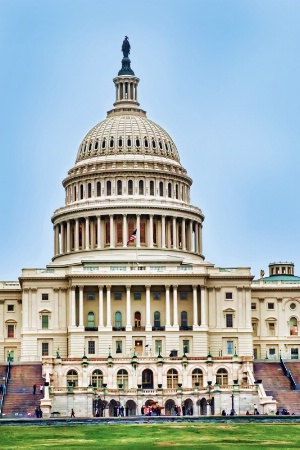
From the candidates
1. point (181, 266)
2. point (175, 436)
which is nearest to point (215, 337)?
point (181, 266)

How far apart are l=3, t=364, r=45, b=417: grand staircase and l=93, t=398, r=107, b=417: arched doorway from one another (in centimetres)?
593

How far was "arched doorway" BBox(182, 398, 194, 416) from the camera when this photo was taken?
14538 cm

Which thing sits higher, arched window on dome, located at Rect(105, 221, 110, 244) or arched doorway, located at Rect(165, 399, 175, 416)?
arched window on dome, located at Rect(105, 221, 110, 244)

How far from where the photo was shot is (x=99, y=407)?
14412 cm

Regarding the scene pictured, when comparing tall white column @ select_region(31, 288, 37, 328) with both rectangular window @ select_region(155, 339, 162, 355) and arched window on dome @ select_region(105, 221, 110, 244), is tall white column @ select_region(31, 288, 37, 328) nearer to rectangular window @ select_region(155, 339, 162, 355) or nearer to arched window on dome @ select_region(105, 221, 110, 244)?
rectangular window @ select_region(155, 339, 162, 355)

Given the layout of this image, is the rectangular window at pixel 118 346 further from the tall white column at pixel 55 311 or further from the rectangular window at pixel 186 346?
the tall white column at pixel 55 311

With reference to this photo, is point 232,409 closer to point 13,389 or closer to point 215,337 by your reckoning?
point 13,389

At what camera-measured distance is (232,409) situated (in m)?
141

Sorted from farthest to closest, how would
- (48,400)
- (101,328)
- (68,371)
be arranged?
1. (101,328)
2. (68,371)
3. (48,400)

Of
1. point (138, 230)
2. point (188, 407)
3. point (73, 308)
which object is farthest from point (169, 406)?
point (138, 230)

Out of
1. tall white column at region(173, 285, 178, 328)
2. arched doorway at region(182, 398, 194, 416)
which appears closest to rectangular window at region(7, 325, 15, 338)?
tall white column at region(173, 285, 178, 328)

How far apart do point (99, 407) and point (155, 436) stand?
44413 millimetres

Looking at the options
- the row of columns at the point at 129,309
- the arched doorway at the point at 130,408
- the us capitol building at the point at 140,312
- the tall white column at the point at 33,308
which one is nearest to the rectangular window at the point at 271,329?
the us capitol building at the point at 140,312

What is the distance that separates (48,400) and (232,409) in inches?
755
